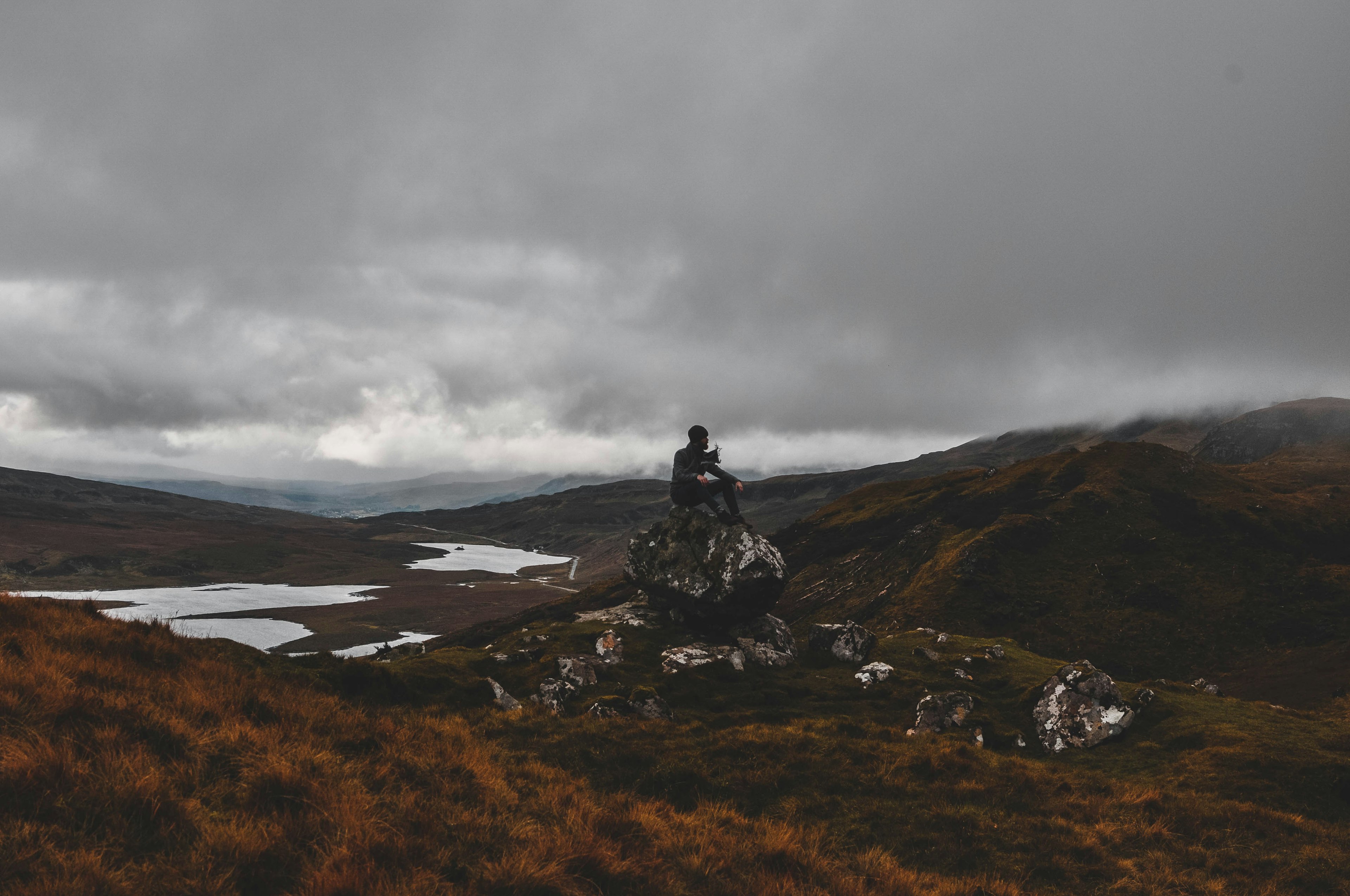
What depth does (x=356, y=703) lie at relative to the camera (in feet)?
45.0

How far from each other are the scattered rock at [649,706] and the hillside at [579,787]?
73 cm

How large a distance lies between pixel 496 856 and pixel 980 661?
29611 mm

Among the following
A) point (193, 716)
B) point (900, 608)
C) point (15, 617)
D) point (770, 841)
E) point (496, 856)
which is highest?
point (15, 617)

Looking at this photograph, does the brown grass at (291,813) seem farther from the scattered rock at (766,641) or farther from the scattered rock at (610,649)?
the scattered rock at (766,641)

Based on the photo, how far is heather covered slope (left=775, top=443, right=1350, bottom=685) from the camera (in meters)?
51.7

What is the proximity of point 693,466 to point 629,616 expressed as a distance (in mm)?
8363

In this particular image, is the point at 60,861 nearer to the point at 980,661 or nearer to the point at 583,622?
the point at 583,622

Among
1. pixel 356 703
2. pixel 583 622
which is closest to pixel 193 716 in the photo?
pixel 356 703

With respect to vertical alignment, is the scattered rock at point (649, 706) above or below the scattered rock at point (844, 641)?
above

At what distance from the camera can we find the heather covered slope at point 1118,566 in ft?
170

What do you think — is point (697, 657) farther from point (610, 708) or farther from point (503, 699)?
point (503, 699)

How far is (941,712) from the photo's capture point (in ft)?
71.8

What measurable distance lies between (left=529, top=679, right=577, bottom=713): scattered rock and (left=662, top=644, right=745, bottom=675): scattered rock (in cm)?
440

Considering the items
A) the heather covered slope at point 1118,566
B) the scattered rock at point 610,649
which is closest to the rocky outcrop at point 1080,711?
the scattered rock at point 610,649
